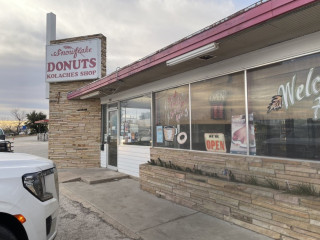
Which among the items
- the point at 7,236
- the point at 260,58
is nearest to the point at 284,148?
the point at 260,58

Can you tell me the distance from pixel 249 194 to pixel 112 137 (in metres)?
6.46

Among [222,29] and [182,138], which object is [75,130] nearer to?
[182,138]

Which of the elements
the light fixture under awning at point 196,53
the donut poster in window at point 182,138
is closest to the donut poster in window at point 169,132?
the donut poster in window at point 182,138

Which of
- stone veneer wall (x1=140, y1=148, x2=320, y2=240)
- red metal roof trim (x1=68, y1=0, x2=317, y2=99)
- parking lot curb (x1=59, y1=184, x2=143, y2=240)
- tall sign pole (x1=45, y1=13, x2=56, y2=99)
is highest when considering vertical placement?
tall sign pole (x1=45, y1=13, x2=56, y2=99)

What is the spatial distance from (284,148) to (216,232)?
5.88 ft

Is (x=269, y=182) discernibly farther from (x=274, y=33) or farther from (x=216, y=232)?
(x=274, y=33)

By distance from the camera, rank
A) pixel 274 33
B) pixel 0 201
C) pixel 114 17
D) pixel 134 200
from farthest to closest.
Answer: pixel 114 17
pixel 134 200
pixel 274 33
pixel 0 201

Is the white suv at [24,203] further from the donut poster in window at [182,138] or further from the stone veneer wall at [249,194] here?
the donut poster in window at [182,138]

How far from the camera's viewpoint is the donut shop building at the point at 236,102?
361 centimetres

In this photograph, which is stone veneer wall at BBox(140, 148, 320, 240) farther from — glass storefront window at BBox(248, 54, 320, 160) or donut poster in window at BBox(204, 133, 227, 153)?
glass storefront window at BBox(248, 54, 320, 160)

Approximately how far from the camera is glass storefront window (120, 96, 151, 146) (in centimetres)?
743

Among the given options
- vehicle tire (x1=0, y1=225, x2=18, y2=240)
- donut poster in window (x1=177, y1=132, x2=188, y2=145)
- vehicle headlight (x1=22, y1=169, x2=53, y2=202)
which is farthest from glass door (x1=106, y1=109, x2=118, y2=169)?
vehicle tire (x1=0, y1=225, x2=18, y2=240)

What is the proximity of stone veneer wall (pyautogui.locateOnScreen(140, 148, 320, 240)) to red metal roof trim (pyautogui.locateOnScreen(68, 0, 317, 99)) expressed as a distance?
7.25 ft

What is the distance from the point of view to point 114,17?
29.2 feet
